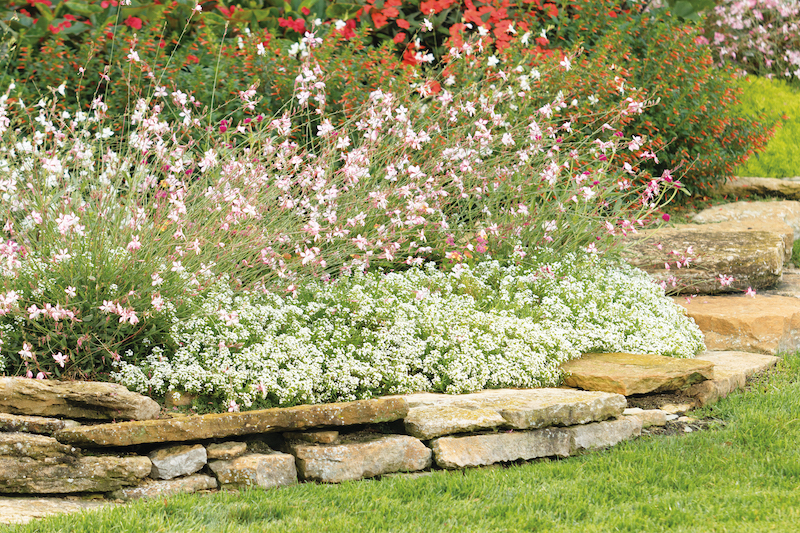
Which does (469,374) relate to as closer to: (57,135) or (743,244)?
(57,135)

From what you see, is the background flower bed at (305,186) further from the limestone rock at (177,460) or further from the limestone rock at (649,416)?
the limestone rock at (649,416)

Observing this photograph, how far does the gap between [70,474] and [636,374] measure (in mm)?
3123

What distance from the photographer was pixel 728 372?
5309mm

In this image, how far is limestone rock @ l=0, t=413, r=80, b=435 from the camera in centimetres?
351

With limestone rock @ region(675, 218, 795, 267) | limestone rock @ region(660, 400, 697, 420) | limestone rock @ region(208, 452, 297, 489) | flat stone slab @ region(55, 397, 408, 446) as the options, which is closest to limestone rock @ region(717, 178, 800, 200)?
limestone rock @ region(675, 218, 795, 267)

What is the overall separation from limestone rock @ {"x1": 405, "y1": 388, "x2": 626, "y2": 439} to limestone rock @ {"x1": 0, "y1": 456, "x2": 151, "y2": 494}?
1.34m

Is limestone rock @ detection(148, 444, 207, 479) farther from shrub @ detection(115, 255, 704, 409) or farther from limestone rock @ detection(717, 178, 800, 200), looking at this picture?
limestone rock @ detection(717, 178, 800, 200)

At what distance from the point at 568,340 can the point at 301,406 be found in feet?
6.74

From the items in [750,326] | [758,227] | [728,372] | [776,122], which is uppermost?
[776,122]

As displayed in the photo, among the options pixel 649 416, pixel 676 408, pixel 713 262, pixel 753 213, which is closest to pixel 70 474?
pixel 649 416

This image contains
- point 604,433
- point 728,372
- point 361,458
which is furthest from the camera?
point 728,372

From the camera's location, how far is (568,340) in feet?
17.4

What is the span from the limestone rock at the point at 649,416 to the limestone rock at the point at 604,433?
0.15m

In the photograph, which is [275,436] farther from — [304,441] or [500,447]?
[500,447]
